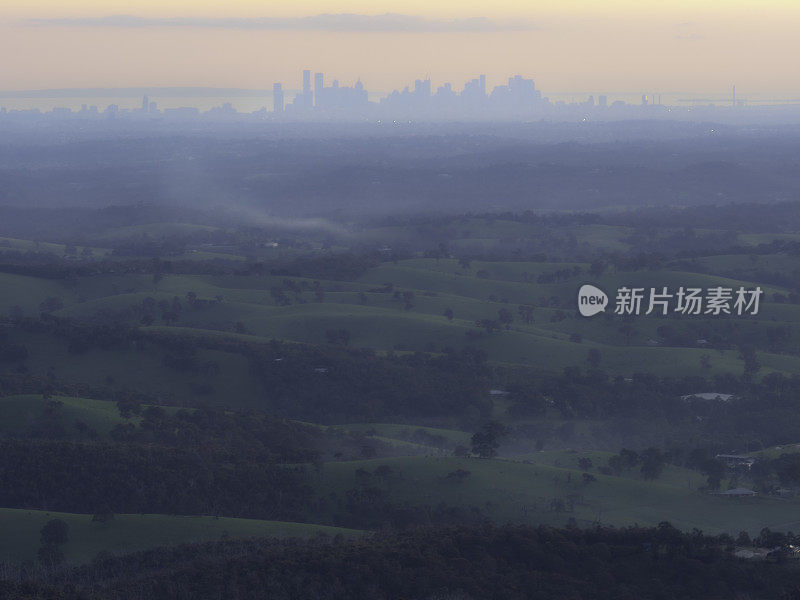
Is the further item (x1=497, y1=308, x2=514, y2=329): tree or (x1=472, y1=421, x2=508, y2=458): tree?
(x1=497, y1=308, x2=514, y2=329): tree

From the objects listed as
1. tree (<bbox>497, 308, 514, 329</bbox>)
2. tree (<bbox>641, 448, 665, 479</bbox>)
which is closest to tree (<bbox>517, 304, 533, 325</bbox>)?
tree (<bbox>497, 308, 514, 329</bbox>)

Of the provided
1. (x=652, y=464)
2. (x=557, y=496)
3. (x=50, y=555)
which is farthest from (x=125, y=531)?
(x=652, y=464)

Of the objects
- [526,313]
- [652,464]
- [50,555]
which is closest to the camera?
[50,555]

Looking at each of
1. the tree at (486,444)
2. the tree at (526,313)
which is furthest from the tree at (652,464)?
the tree at (526,313)

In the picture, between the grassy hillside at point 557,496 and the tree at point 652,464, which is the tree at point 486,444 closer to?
the grassy hillside at point 557,496

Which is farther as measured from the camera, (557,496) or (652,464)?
(652,464)

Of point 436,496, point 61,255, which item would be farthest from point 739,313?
point 61,255

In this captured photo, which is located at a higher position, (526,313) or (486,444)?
(526,313)

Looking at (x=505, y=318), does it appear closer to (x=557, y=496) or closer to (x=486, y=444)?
(x=486, y=444)

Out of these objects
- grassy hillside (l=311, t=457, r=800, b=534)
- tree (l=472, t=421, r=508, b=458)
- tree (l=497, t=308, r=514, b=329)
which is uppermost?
tree (l=497, t=308, r=514, b=329)

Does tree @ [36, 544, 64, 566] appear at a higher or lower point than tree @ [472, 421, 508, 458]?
lower

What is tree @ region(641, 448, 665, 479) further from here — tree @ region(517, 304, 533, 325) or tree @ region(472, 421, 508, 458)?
tree @ region(517, 304, 533, 325)

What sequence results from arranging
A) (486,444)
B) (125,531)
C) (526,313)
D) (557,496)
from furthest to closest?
1. (526,313)
2. (486,444)
3. (557,496)
4. (125,531)
